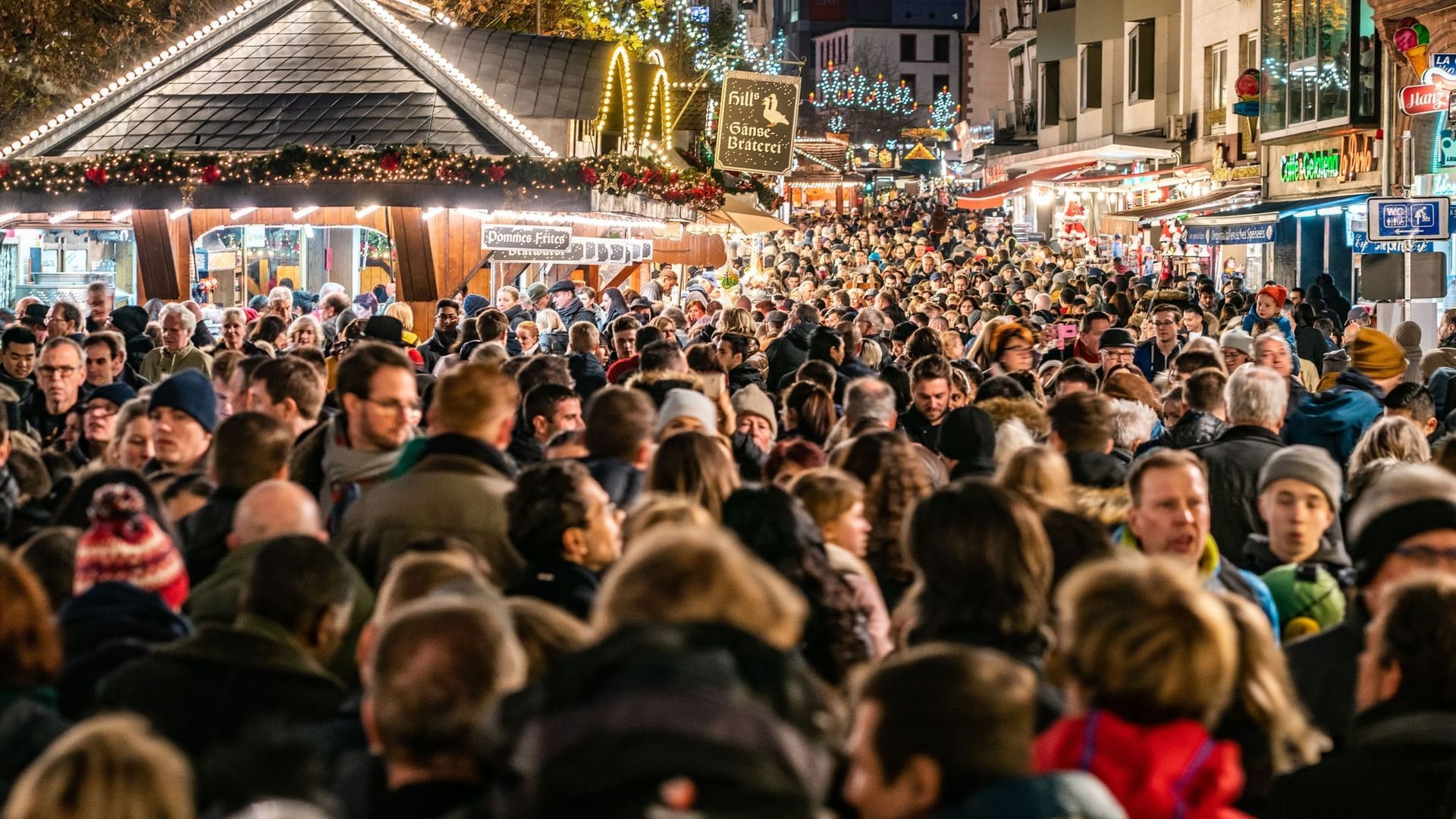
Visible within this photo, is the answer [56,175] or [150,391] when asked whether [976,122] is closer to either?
[56,175]

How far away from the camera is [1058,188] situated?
4856cm

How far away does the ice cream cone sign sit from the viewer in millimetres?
22250

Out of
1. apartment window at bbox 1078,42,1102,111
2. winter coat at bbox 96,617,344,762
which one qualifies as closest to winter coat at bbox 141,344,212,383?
winter coat at bbox 96,617,344,762

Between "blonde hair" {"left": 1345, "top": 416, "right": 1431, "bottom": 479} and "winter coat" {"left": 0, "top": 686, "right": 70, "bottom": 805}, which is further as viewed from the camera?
"blonde hair" {"left": 1345, "top": 416, "right": 1431, "bottom": 479}

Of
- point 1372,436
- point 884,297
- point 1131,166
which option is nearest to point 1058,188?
point 1131,166

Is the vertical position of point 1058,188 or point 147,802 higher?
point 1058,188

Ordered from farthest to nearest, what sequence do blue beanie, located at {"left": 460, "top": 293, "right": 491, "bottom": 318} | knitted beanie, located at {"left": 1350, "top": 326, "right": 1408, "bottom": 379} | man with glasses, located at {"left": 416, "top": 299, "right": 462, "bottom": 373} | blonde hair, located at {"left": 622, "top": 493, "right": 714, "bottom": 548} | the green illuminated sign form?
the green illuminated sign < blue beanie, located at {"left": 460, "top": 293, "right": 491, "bottom": 318} < man with glasses, located at {"left": 416, "top": 299, "right": 462, "bottom": 373} < knitted beanie, located at {"left": 1350, "top": 326, "right": 1408, "bottom": 379} < blonde hair, located at {"left": 622, "top": 493, "right": 714, "bottom": 548}

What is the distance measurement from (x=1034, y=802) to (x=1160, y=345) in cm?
1133

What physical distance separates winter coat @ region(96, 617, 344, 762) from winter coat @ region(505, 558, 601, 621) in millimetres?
888

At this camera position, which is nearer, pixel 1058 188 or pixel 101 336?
pixel 101 336

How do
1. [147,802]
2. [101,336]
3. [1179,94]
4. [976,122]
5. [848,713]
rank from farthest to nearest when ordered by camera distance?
[976,122] < [1179,94] < [101,336] < [848,713] < [147,802]

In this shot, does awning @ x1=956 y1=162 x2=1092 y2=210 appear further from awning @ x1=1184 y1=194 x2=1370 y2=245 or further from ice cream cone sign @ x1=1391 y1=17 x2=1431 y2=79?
ice cream cone sign @ x1=1391 y1=17 x2=1431 y2=79

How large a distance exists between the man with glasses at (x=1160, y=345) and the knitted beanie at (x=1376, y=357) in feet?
10.1

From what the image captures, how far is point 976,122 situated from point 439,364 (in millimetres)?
89419
